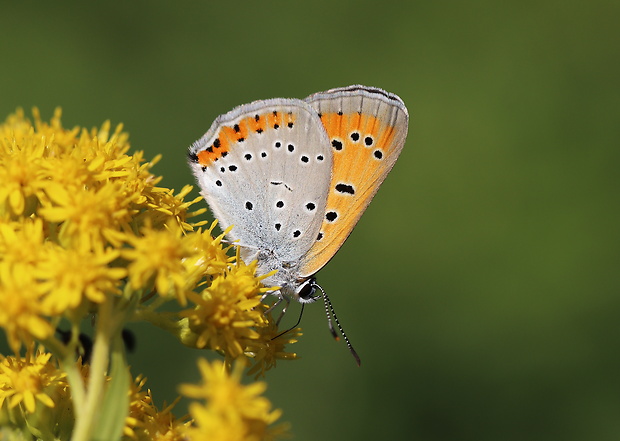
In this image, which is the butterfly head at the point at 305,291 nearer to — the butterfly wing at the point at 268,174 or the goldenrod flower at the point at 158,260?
the butterfly wing at the point at 268,174

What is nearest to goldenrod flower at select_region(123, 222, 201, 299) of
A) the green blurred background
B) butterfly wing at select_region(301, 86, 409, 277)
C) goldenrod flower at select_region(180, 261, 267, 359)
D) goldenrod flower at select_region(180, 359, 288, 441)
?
goldenrod flower at select_region(180, 261, 267, 359)

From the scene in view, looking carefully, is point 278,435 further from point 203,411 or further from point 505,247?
point 505,247

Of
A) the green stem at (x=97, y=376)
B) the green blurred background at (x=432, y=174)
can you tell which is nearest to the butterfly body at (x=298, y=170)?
the green stem at (x=97, y=376)

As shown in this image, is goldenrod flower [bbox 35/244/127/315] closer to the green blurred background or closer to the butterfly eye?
the butterfly eye

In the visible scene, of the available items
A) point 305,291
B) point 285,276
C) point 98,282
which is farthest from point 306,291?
point 98,282

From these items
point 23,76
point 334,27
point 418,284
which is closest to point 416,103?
point 334,27

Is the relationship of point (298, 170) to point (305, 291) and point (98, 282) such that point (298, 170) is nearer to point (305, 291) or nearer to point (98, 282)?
point (305, 291)

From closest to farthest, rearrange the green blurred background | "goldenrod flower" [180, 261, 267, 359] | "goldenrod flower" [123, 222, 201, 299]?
"goldenrod flower" [123, 222, 201, 299]
"goldenrod flower" [180, 261, 267, 359]
the green blurred background
